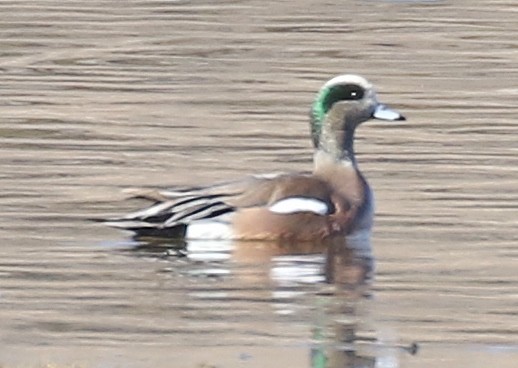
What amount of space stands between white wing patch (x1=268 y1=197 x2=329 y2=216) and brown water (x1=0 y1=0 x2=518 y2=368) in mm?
205

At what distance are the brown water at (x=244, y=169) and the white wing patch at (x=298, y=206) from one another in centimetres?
20

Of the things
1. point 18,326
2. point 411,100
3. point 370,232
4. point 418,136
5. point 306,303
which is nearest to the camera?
point 18,326

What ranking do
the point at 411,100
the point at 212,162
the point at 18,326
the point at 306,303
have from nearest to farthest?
the point at 18,326 < the point at 306,303 < the point at 212,162 < the point at 411,100

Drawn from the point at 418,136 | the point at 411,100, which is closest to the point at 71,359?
the point at 418,136

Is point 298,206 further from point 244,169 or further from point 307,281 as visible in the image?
point 244,169

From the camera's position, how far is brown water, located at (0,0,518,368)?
8.39 m

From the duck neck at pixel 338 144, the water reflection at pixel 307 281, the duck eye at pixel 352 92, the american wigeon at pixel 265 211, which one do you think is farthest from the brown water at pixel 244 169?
the duck eye at pixel 352 92

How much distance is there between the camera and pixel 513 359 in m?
7.91

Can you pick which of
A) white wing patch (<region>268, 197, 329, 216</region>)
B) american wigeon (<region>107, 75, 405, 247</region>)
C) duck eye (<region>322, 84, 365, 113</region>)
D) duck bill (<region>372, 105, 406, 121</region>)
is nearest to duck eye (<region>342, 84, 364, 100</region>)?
duck eye (<region>322, 84, 365, 113</region>)

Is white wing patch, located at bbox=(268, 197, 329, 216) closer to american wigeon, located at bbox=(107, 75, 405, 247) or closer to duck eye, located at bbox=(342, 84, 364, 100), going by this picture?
american wigeon, located at bbox=(107, 75, 405, 247)

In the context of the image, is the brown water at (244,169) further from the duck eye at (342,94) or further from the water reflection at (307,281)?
the duck eye at (342,94)

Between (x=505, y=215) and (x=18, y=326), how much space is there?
11.6ft

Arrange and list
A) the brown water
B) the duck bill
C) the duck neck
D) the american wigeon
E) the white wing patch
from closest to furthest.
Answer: the brown water < the american wigeon < the white wing patch < the duck neck < the duck bill

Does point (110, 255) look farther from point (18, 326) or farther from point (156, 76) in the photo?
point (156, 76)
